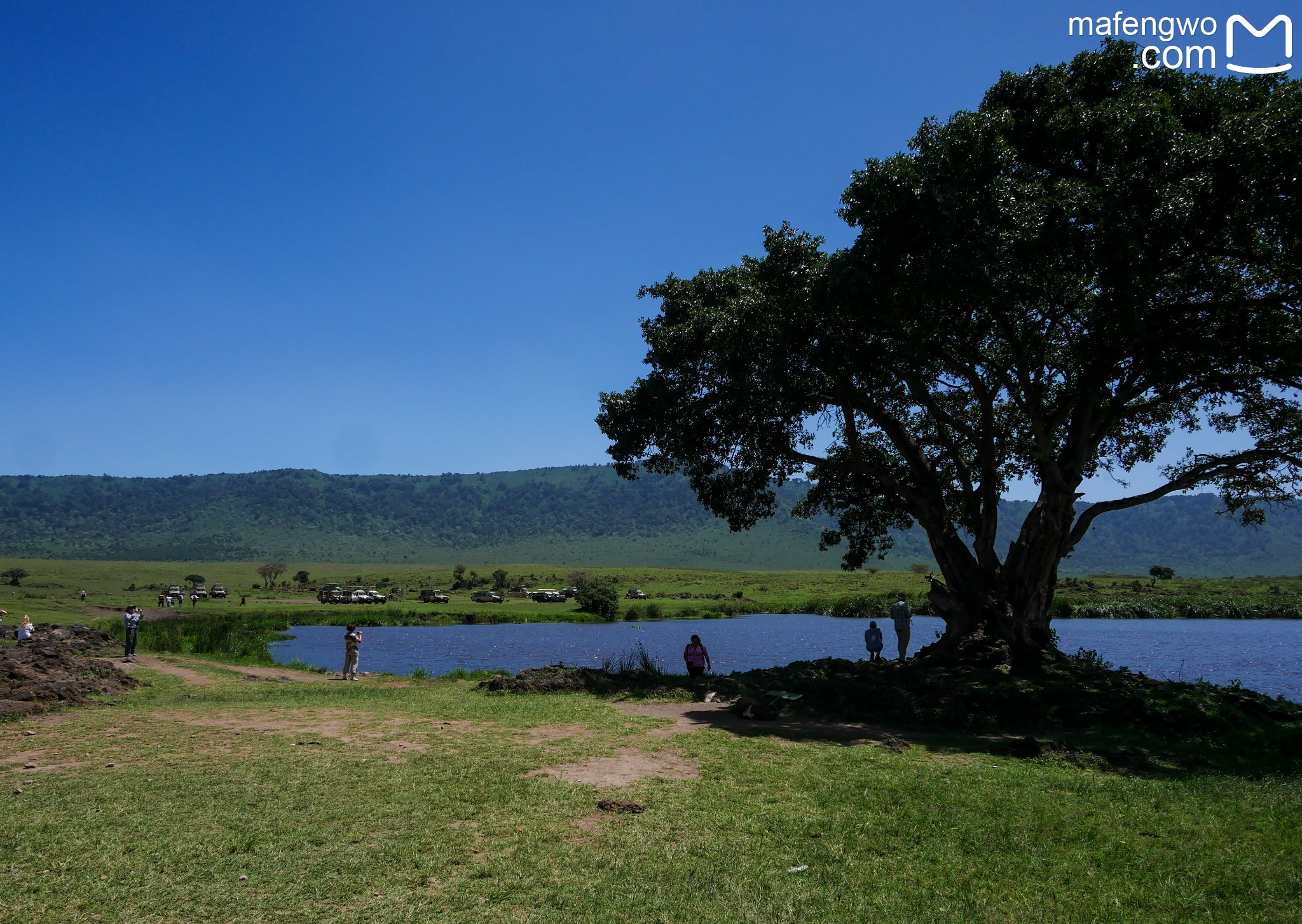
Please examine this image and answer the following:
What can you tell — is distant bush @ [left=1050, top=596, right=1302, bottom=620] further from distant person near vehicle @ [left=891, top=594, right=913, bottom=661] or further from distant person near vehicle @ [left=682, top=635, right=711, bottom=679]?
distant person near vehicle @ [left=682, top=635, right=711, bottom=679]

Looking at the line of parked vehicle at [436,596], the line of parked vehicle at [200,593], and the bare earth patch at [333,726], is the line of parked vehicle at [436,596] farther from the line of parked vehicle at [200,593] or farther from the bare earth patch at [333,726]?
the bare earth patch at [333,726]

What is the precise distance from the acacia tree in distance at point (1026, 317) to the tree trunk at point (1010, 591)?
0.07m

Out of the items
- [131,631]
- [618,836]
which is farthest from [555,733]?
[131,631]

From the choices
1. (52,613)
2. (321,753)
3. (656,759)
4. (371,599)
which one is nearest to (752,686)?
(656,759)

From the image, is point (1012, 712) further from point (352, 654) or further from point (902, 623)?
point (352, 654)

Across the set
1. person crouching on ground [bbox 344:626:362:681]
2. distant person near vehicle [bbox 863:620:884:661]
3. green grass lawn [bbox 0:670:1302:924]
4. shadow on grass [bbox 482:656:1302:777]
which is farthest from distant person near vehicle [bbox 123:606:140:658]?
distant person near vehicle [bbox 863:620:884:661]

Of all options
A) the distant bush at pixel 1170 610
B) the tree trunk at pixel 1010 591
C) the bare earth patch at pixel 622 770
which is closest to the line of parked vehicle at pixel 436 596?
the distant bush at pixel 1170 610

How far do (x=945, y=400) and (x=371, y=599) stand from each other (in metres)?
73.3

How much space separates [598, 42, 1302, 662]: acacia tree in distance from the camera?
1725 centimetres

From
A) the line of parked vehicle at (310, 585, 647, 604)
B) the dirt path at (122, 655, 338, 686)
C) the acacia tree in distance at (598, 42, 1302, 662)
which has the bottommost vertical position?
the line of parked vehicle at (310, 585, 647, 604)

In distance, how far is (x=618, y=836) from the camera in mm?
8852

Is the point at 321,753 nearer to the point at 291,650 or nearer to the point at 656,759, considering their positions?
the point at 656,759

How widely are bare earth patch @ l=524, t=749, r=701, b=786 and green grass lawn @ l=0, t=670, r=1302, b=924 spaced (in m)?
0.24

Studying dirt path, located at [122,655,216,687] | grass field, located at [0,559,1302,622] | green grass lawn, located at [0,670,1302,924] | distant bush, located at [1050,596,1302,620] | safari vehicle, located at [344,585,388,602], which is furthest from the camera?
safari vehicle, located at [344,585,388,602]
